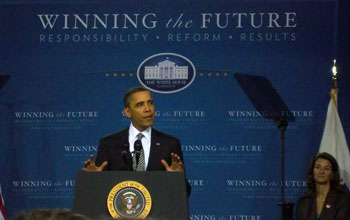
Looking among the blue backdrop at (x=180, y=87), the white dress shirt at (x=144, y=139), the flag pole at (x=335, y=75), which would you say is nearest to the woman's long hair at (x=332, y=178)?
the blue backdrop at (x=180, y=87)

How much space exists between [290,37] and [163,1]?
1.39 meters

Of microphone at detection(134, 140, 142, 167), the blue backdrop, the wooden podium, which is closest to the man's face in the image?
microphone at detection(134, 140, 142, 167)

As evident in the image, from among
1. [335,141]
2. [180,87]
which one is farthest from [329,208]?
[180,87]

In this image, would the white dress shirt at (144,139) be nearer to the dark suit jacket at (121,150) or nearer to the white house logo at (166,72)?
the dark suit jacket at (121,150)

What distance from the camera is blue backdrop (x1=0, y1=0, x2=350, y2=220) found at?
696 centimetres

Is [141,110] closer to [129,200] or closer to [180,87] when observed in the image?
[129,200]

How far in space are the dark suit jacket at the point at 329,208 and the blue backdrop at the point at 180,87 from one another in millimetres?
707

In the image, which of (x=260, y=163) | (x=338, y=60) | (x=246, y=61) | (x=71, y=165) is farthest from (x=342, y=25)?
(x=71, y=165)

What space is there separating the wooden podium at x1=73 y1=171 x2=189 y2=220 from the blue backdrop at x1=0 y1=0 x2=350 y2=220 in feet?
11.4

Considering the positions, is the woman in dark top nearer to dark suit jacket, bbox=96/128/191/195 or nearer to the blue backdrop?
the blue backdrop

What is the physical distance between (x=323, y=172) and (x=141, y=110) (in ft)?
7.38

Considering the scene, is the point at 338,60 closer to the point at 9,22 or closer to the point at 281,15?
the point at 281,15

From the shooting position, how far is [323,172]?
620cm

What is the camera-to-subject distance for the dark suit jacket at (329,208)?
603 centimetres
